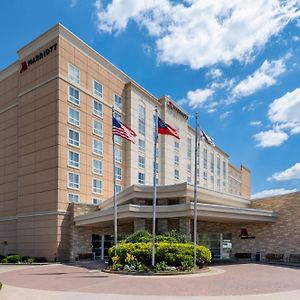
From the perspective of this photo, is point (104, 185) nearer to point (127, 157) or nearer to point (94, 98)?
point (127, 157)

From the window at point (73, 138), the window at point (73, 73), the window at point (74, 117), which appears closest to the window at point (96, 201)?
the window at point (73, 138)

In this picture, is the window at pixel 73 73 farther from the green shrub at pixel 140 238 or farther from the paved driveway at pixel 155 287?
the paved driveway at pixel 155 287

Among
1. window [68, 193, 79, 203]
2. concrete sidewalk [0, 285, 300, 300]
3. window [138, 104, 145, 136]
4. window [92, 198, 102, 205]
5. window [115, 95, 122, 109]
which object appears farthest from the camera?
window [138, 104, 145, 136]

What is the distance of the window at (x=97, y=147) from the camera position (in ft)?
161

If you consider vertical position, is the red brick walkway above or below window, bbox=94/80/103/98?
below

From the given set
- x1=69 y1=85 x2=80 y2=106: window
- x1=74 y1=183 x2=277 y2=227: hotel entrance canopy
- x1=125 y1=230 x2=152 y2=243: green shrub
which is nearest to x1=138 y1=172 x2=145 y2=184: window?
x1=74 y1=183 x2=277 y2=227: hotel entrance canopy

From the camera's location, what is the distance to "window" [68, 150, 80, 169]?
1772 inches

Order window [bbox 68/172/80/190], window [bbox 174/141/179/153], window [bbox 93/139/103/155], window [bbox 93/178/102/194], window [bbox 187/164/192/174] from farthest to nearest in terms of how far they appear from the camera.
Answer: window [bbox 187/164/192/174] → window [bbox 174/141/179/153] → window [bbox 93/139/103/155] → window [bbox 93/178/102/194] → window [bbox 68/172/80/190]

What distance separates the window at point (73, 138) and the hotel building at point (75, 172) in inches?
4.3

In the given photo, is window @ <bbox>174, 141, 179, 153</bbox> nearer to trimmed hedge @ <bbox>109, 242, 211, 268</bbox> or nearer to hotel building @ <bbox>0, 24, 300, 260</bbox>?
hotel building @ <bbox>0, 24, 300, 260</bbox>

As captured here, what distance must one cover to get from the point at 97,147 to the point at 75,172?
5.31m

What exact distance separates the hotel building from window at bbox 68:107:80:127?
11 cm

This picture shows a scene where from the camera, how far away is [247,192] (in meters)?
115

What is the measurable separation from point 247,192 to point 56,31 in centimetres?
8276
